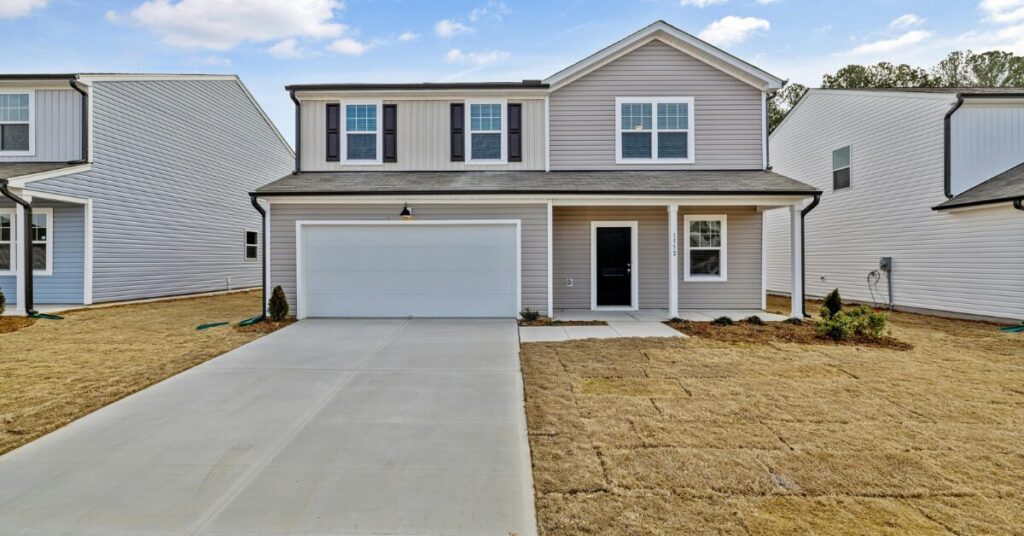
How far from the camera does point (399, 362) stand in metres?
6.24

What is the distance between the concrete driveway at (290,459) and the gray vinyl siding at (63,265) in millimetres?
8909

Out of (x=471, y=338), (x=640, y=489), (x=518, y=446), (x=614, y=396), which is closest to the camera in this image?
(x=640, y=489)

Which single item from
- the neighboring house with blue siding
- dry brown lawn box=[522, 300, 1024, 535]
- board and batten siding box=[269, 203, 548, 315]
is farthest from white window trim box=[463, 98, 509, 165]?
the neighboring house with blue siding


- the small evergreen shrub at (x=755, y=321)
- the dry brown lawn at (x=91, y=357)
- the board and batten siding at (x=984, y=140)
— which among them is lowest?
the dry brown lawn at (x=91, y=357)

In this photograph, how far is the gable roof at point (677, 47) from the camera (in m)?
10.7

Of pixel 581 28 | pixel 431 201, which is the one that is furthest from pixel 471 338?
pixel 581 28

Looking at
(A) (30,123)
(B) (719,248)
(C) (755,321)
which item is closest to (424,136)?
(B) (719,248)

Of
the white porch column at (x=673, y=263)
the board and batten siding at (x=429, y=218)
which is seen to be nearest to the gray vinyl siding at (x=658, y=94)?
the white porch column at (x=673, y=263)

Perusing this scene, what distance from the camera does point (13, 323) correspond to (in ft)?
29.2

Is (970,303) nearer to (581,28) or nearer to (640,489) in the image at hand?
(640,489)

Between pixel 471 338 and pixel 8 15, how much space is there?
1838 centimetres

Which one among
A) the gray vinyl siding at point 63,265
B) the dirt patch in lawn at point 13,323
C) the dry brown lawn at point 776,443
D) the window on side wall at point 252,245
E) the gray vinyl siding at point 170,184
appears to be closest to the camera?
the dry brown lawn at point 776,443

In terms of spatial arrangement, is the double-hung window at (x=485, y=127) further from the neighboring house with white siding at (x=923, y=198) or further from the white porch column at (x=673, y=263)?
the neighboring house with white siding at (x=923, y=198)

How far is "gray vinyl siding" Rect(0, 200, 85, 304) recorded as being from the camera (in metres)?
11.3
